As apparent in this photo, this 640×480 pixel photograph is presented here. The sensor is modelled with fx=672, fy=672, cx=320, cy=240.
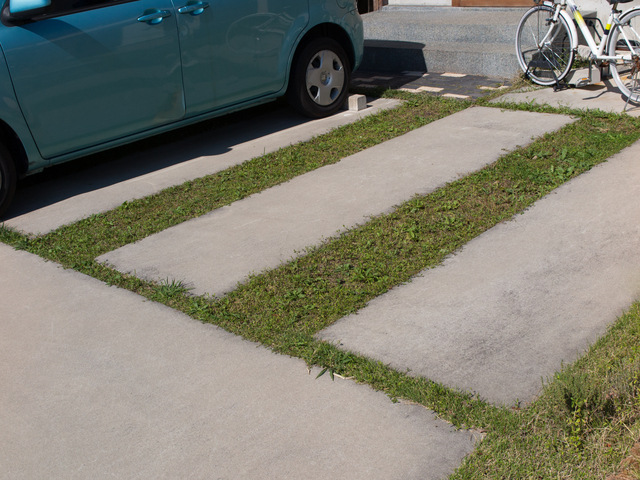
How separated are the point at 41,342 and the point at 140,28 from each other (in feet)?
9.61

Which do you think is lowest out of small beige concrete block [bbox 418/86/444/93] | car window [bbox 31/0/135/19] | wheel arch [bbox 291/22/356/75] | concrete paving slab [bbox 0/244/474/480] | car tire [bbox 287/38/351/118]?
concrete paving slab [bbox 0/244/474/480]

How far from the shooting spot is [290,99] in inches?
261

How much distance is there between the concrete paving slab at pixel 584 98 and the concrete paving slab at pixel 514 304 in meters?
2.25

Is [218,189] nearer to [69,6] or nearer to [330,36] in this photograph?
[69,6]

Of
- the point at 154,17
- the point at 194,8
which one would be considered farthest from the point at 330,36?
the point at 154,17

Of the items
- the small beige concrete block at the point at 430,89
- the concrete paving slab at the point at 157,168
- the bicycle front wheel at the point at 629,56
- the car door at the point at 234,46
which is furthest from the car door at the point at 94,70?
the bicycle front wheel at the point at 629,56

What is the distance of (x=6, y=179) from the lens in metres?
4.89

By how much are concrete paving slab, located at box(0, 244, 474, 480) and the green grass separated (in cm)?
11

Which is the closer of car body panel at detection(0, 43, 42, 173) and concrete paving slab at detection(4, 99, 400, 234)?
car body panel at detection(0, 43, 42, 173)

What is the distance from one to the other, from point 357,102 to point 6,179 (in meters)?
3.46

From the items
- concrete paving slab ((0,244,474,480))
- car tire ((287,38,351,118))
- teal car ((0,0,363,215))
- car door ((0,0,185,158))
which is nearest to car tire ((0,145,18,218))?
teal car ((0,0,363,215))

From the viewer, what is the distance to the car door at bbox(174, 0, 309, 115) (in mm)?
5617

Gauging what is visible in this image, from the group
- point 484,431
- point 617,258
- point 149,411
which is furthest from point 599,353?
point 149,411

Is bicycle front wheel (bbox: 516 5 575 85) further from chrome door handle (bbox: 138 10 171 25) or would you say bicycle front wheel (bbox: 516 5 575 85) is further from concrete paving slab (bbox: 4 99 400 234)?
chrome door handle (bbox: 138 10 171 25)
